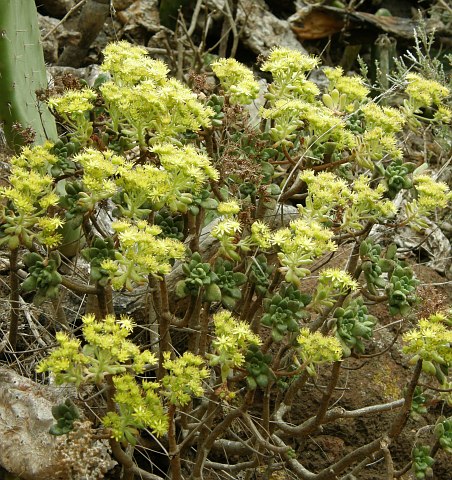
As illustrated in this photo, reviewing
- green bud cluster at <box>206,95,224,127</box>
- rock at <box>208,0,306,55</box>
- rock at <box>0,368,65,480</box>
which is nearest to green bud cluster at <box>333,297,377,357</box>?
green bud cluster at <box>206,95,224,127</box>

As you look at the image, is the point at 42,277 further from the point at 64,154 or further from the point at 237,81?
the point at 237,81

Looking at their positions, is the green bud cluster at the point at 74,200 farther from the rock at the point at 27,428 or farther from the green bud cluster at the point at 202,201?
the rock at the point at 27,428

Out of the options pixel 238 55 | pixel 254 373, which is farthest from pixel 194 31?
pixel 254 373

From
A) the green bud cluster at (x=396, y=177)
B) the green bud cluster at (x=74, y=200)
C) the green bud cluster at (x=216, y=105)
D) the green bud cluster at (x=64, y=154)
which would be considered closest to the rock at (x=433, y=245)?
the green bud cluster at (x=396, y=177)

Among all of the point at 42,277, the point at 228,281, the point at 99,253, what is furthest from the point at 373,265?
the point at 42,277

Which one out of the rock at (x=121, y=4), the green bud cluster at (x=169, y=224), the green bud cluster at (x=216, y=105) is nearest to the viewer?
the green bud cluster at (x=169, y=224)

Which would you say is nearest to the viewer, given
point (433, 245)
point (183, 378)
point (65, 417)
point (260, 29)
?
point (183, 378)
